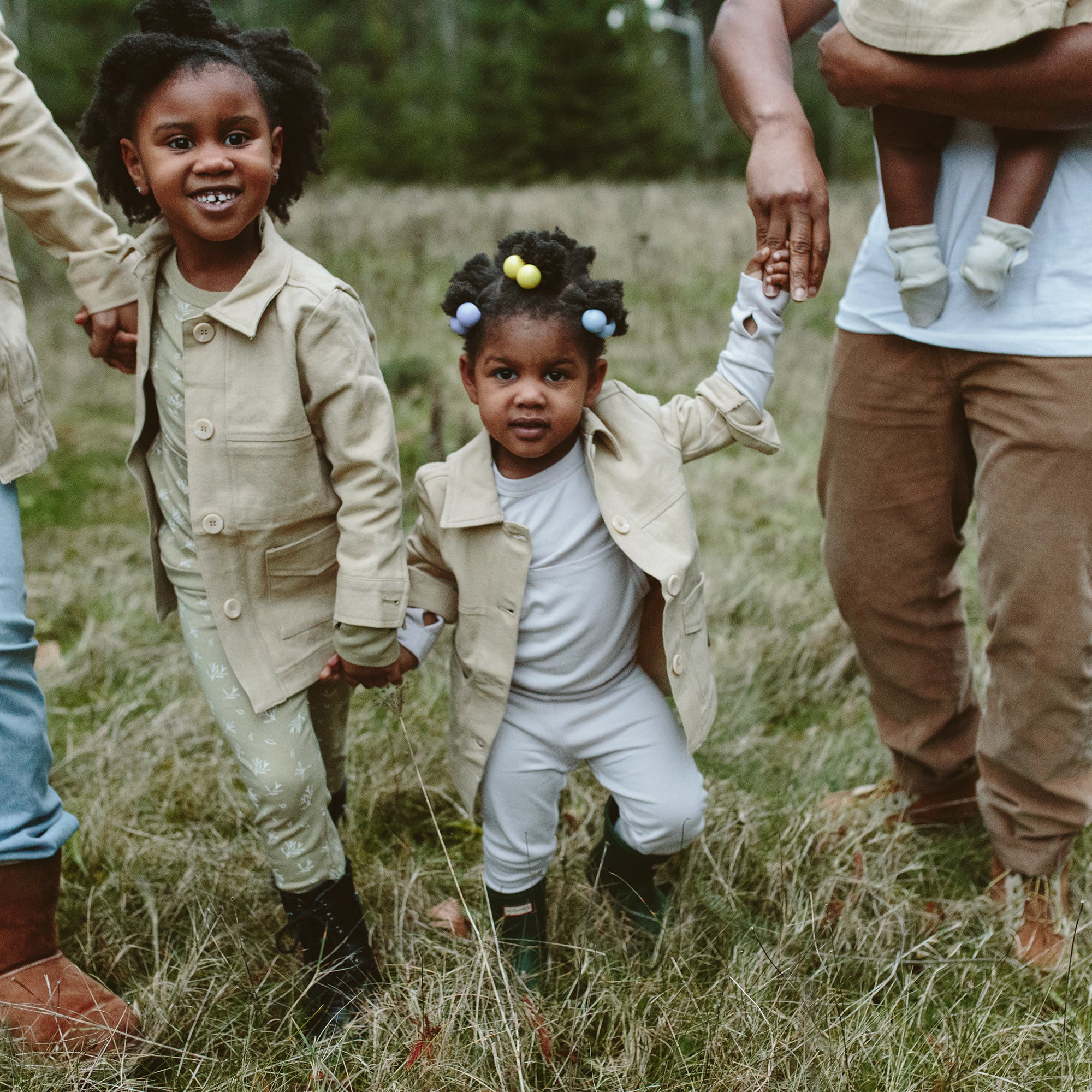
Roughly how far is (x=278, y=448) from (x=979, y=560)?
1502mm

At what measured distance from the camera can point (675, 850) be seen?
2268 millimetres

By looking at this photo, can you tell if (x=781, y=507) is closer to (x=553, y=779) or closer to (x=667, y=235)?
(x=553, y=779)

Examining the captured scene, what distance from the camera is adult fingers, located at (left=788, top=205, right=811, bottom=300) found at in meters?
2.04

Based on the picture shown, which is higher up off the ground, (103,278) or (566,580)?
(103,278)

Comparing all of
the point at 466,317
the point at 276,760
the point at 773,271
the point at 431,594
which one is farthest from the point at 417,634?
the point at 773,271

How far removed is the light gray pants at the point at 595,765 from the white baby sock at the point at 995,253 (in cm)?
102

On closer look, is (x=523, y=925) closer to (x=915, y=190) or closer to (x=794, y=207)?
(x=794, y=207)

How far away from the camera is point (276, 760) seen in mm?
2086

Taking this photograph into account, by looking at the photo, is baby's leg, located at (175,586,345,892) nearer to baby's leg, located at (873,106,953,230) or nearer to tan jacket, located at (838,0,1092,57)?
baby's leg, located at (873,106,953,230)

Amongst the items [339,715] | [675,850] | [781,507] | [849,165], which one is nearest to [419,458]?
[781,507]

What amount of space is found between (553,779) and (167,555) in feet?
2.95

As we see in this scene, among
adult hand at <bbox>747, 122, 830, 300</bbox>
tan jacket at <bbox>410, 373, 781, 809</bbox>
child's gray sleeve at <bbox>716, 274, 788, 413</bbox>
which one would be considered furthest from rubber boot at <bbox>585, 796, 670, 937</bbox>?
adult hand at <bbox>747, 122, 830, 300</bbox>

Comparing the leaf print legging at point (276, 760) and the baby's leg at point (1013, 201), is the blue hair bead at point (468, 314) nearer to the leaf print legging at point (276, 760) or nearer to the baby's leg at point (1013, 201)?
the leaf print legging at point (276, 760)

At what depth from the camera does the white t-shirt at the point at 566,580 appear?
2.13 m
